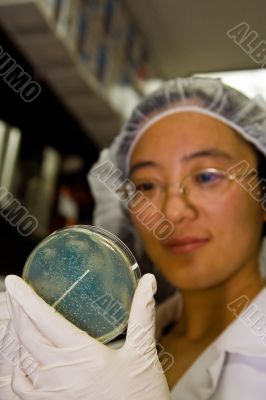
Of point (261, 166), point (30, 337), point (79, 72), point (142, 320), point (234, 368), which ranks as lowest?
point (234, 368)

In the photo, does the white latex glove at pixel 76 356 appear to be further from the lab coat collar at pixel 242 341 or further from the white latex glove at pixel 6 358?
the lab coat collar at pixel 242 341

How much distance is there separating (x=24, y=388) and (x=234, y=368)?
49cm

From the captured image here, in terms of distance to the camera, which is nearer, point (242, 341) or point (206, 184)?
point (242, 341)

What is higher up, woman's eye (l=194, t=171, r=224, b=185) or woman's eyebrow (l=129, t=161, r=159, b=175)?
woman's eyebrow (l=129, t=161, r=159, b=175)

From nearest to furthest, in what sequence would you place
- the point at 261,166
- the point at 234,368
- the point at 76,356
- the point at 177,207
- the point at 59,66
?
the point at 76,356 < the point at 234,368 < the point at 177,207 < the point at 261,166 < the point at 59,66

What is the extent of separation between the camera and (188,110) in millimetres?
1369

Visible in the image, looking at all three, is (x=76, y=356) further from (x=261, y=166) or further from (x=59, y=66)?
(x=59, y=66)

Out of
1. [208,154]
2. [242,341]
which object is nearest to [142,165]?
[208,154]

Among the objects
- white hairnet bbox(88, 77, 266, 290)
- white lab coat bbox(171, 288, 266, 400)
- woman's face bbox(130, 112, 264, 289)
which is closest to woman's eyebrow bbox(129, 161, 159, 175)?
woman's face bbox(130, 112, 264, 289)

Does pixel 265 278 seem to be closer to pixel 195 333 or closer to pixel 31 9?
pixel 195 333

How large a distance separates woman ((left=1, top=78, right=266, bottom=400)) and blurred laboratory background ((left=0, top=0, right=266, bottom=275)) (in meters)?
0.13

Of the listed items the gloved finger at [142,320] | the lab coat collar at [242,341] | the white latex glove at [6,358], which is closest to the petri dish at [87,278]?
the gloved finger at [142,320]

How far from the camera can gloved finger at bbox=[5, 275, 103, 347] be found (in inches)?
29.1

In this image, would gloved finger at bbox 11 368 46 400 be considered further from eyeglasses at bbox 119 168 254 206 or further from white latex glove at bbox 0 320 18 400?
eyeglasses at bbox 119 168 254 206
